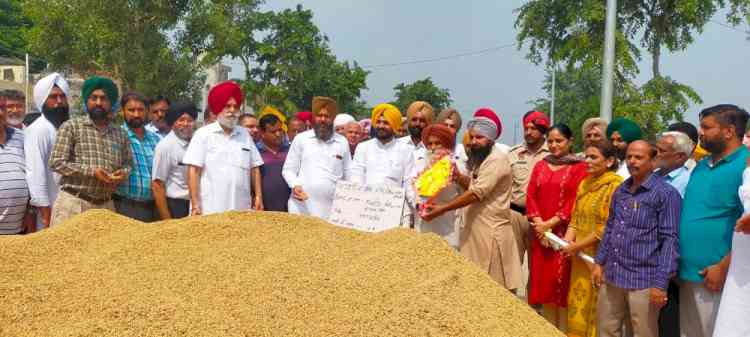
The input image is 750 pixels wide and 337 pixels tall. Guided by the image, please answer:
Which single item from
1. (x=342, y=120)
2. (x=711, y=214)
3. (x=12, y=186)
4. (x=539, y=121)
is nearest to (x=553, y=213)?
(x=539, y=121)

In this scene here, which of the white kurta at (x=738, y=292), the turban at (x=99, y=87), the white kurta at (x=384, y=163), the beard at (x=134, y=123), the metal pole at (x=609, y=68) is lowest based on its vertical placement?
the white kurta at (x=738, y=292)

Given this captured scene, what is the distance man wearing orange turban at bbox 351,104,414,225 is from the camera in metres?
5.46

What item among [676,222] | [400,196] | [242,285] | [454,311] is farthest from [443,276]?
[400,196]

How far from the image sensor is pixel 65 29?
14641mm

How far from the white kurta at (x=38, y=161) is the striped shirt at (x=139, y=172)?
1.52ft

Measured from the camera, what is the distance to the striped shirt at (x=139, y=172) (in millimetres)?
4879

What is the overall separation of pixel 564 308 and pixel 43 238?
3.35 meters

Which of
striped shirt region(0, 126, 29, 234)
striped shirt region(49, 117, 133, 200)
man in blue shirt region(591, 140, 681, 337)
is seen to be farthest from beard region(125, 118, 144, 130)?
man in blue shirt region(591, 140, 681, 337)

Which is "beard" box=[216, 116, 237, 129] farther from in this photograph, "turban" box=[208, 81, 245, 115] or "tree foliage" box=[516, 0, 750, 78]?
"tree foliage" box=[516, 0, 750, 78]

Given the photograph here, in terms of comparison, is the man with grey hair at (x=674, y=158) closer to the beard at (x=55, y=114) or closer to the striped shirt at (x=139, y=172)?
the striped shirt at (x=139, y=172)

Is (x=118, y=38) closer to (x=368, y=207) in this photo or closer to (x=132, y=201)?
(x=132, y=201)

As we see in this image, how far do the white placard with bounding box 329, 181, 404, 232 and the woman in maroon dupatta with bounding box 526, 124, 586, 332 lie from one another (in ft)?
3.16

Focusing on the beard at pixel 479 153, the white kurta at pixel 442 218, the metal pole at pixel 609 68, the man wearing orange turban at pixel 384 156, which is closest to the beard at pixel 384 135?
the man wearing orange turban at pixel 384 156

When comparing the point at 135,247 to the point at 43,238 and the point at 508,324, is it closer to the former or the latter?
the point at 43,238
